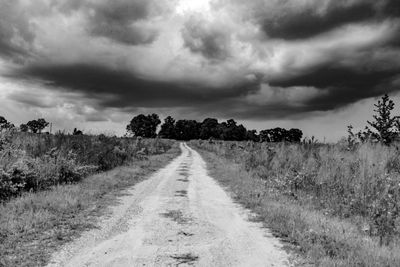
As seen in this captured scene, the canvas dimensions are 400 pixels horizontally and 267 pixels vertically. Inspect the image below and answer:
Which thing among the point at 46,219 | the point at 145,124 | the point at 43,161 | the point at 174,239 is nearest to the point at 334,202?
the point at 174,239

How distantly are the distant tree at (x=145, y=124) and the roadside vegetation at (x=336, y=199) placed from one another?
126450mm

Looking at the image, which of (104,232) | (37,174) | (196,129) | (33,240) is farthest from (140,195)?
(196,129)

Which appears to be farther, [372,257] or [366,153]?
[366,153]

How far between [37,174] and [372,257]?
10.5 metres

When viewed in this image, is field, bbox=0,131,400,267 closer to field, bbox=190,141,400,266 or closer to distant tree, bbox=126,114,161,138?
field, bbox=190,141,400,266

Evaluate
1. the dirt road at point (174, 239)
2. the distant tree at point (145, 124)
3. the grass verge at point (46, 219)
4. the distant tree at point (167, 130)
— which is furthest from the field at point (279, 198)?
the distant tree at point (167, 130)

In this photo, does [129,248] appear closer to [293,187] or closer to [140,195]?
[140,195]

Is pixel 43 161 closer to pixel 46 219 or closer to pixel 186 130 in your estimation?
pixel 46 219

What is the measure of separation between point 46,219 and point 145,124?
5389 inches

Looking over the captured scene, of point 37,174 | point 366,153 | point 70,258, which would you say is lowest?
point 70,258

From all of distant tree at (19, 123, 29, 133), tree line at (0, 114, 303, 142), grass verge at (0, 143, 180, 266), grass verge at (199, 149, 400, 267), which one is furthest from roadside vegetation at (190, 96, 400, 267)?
tree line at (0, 114, 303, 142)

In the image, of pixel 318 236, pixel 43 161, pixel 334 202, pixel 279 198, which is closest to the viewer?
pixel 318 236

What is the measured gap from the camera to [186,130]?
161000mm

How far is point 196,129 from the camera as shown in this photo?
166 meters
